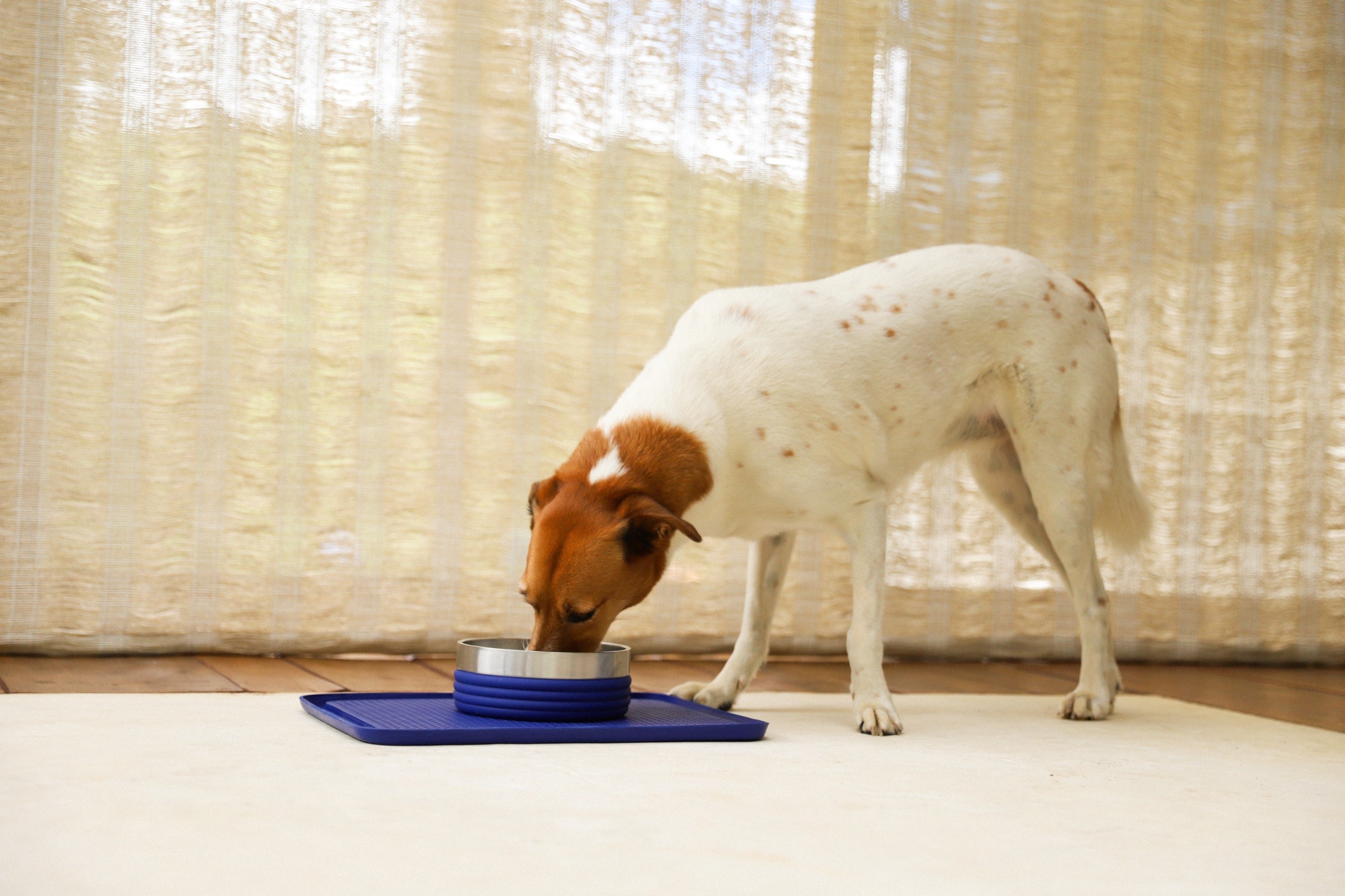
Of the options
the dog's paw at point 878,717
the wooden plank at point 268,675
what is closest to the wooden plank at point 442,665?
the wooden plank at point 268,675

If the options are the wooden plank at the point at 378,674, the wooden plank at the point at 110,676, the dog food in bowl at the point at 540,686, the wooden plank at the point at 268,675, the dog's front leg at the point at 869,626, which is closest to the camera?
the dog food in bowl at the point at 540,686

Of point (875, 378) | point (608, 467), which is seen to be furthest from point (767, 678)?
point (608, 467)

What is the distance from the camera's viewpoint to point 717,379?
2.53 m

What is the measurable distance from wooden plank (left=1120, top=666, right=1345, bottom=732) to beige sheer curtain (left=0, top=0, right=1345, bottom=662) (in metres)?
0.21

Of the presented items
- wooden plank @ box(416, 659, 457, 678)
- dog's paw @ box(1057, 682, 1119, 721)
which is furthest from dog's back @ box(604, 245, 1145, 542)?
wooden plank @ box(416, 659, 457, 678)

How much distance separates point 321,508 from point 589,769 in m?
1.64

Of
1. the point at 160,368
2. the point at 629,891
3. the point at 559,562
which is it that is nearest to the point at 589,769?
the point at 559,562

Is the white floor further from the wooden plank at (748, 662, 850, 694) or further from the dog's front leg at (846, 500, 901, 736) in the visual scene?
the wooden plank at (748, 662, 850, 694)

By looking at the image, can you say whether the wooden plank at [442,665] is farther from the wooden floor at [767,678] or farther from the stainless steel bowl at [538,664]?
the stainless steel bowl at [538,664]

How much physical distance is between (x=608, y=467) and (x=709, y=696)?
1.96 feet

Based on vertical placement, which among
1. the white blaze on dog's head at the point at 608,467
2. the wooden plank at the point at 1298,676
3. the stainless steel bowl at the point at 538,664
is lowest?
the wooden plank at the point at 1298,676

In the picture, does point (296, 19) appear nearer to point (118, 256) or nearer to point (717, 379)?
point (118, 256)

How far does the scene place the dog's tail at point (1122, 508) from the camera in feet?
9.93

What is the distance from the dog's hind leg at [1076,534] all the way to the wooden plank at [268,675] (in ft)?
5.35
